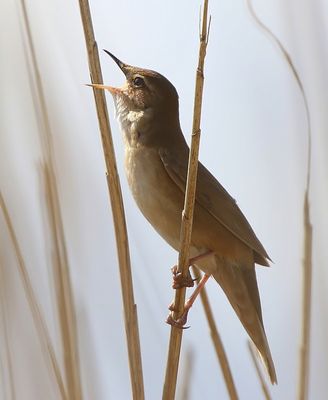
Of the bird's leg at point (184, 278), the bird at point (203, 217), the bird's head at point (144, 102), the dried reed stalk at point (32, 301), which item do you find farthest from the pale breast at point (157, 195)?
the dried reed stalk at point (32, 301)

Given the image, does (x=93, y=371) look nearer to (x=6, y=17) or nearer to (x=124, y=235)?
(x=124, y=235)

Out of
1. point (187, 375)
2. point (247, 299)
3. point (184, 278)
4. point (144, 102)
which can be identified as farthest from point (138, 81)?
point (187, 375)

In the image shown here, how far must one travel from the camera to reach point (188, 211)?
2049 mm

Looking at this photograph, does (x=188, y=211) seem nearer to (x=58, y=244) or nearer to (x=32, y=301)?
(x=58, y=244)

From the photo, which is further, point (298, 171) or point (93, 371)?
point (298, 171)

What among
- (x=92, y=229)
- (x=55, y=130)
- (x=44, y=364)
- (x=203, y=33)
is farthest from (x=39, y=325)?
(x=203, y=33)

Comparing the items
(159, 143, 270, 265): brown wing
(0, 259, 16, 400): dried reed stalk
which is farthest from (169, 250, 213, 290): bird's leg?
(0, 259, 16, 400): dried reed stalk

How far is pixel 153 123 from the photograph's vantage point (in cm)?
305

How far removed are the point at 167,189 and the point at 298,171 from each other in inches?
22.5

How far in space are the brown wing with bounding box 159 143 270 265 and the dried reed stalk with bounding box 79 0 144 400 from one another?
69 cm

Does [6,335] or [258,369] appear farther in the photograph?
[258,369]

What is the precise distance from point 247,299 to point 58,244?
0.84 m

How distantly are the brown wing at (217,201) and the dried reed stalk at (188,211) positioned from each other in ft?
1.89

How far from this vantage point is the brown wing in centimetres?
275
